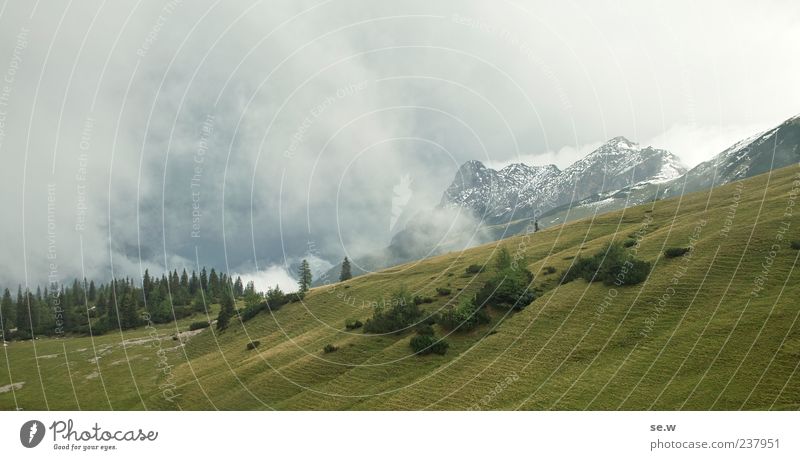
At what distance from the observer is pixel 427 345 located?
1897 inches

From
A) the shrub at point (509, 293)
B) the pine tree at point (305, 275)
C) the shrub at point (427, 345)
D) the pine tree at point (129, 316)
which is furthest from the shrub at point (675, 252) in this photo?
the pine tree at point (129, 316)

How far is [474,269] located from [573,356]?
45184 millimetres

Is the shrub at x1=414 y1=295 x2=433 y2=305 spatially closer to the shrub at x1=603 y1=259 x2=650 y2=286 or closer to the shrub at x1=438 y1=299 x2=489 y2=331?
the shrub at x1=438 y1=299 x2=489 y2=331

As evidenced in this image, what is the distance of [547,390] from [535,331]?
37.4ft

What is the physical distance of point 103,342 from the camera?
12825 cm

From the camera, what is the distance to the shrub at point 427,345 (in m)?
47.2

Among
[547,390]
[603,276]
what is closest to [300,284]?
[603,276]

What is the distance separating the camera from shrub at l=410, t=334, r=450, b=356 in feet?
155

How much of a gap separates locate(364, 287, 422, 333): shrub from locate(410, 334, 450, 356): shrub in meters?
8.33

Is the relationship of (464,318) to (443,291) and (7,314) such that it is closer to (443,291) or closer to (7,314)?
(443,291)

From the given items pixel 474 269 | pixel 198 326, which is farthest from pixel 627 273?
pixel 198 326

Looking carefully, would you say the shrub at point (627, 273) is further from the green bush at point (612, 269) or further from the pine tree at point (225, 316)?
the pine tree at point (225, 316)

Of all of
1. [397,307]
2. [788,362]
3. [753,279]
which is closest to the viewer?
[788,362]

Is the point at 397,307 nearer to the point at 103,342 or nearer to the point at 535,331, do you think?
the point at 535,331
